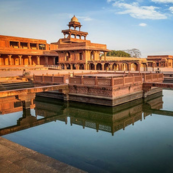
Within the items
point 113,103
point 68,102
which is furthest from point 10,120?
point 113,103

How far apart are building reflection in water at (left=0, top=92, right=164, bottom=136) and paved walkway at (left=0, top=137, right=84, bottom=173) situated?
453cm

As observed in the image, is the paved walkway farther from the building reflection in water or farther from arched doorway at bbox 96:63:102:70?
arched doorway at bbox 96:63:102:70

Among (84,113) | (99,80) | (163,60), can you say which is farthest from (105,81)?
(163,60)

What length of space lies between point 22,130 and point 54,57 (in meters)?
38.5

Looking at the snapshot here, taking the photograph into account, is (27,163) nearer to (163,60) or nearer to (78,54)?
(78,54)

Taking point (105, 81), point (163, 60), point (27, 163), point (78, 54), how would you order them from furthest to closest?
1. point (163, 60)
2. point (78, 54)
3. point (105, 81)
4. point (27, 163)

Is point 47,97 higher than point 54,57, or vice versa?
point 54,57

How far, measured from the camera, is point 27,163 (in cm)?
479

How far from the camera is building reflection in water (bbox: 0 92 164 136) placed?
1099 cm

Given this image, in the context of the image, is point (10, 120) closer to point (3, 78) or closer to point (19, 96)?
point (19, 96)

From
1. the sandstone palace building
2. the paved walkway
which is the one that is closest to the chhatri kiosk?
the sandstone palace building

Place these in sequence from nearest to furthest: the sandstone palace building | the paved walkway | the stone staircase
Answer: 1. the paved walkway
2. the stone staircase
3. the sandstone palace building

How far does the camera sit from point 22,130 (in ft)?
32.9

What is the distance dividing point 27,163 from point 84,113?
8.54 meters
